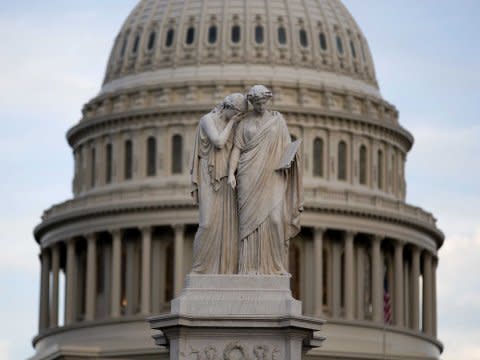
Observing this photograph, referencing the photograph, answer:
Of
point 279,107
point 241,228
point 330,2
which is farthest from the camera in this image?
point 330,2

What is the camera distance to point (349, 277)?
140500 millimetres

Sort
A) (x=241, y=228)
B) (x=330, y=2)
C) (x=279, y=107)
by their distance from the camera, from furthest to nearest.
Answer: (x=330, y=2), (x=279, y=107), (x=241, y=228)

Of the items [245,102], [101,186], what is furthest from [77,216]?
[245,102]

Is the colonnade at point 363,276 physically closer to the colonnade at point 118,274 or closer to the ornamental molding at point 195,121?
the ornamental molding at point 195,121

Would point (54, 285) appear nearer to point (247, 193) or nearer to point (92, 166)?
point (92, 166)

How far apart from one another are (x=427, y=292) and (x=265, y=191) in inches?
4776

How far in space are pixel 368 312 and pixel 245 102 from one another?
115 m

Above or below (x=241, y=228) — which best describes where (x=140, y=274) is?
above

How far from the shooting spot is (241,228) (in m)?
28.4

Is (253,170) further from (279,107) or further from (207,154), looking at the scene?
(279,107)

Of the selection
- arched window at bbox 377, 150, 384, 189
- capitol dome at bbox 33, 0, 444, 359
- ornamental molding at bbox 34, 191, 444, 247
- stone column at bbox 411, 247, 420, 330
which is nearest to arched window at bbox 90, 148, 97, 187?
capitol dome at bbox 33, 0, 444, 359

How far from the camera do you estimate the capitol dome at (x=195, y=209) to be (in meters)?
141

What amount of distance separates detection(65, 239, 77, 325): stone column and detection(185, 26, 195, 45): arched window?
578 inches

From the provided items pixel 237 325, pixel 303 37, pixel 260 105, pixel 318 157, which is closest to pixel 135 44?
pixel 303 37
